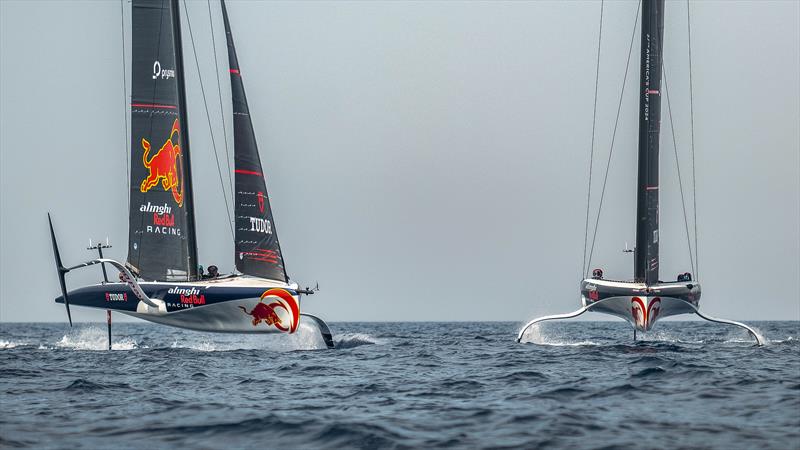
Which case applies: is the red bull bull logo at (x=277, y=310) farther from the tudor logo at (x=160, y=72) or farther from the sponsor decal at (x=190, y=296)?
the tudor logo at (x=160, y=72)

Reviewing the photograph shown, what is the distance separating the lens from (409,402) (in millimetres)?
14906

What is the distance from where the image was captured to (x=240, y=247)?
30031 mm

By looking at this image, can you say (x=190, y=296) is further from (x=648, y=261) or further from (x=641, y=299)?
(x=648, y=261)

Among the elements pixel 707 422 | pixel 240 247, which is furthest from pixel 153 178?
pixel 707 422

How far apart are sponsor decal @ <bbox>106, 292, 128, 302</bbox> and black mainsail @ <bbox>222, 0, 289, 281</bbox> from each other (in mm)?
3307

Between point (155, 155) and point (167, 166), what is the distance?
0.48 meters

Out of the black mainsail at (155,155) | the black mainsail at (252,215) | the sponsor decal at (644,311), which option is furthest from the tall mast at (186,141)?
the sponsor decal at (644,311)

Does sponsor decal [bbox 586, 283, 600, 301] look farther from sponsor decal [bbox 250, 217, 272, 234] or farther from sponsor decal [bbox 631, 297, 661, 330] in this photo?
sponsor decal [bbox 250, 217, 272, 234]

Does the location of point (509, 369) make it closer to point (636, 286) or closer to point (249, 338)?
point (636, 286)

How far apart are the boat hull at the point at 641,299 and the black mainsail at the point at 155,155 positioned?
39.7 ft

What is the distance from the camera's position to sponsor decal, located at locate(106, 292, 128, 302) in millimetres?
29766

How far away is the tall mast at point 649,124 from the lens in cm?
3231

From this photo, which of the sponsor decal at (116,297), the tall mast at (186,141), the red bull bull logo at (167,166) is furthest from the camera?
the tall mast at (186,141)

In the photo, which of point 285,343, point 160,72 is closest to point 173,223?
point 160,72
